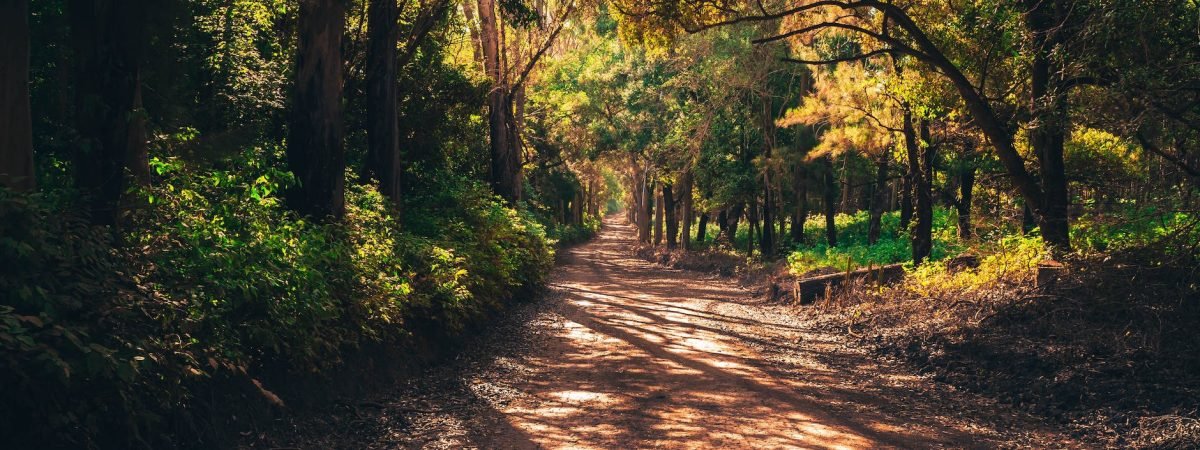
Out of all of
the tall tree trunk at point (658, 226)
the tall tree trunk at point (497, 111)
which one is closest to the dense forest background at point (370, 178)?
the tall tree trunk at point (497, 111)

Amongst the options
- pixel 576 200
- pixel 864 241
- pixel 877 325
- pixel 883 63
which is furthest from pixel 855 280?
pixel 576 200

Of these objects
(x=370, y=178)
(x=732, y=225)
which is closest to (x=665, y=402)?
(x=370, y=178)

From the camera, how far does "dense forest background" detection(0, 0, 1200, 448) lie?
5699mm

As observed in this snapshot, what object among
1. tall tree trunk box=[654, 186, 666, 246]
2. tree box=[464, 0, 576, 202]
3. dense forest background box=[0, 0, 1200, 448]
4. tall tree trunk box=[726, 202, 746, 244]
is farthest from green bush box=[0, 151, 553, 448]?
tall tree trunk box=[654, 186, 666, 246]

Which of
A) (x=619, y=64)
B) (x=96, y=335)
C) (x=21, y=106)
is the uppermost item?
(x=619, y=64)

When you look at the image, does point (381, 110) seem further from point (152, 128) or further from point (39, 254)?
point (39, 254)

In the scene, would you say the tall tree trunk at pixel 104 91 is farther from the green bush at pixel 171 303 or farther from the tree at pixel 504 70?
the tree at pixel 504 70

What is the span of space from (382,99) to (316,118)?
442 centimetres

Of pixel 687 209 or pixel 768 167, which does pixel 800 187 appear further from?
pixel 687 209

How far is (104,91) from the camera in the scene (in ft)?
23.8

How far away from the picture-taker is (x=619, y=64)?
4269cm

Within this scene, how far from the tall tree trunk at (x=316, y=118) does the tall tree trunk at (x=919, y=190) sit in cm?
1325

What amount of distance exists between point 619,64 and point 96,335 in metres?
38.5

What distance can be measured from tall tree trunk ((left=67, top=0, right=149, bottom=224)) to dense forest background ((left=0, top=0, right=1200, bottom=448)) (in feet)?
0.06
